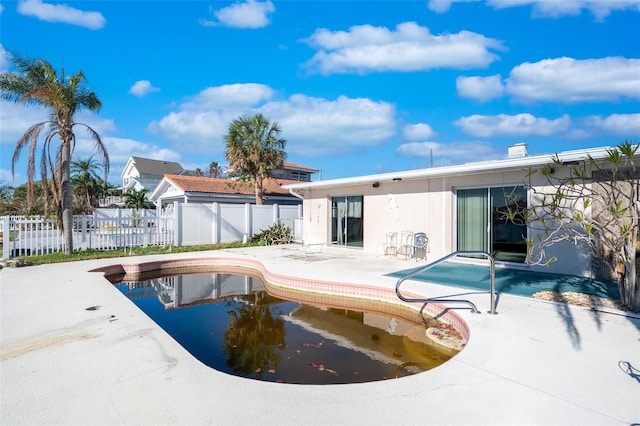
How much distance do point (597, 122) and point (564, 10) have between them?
51.8ft

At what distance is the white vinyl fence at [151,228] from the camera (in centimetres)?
1266

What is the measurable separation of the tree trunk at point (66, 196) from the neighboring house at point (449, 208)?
356 inches

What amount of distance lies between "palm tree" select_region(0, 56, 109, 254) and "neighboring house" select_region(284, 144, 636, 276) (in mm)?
9004

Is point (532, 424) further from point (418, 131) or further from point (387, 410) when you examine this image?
point (418, 131)

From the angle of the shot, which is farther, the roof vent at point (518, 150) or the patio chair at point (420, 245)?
the patio chair at point (420, 245)

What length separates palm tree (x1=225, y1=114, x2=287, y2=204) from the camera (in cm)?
1959

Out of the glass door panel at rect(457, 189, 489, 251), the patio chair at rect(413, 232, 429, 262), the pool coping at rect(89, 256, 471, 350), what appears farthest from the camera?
the patio chair at rect(413, 232, 429, 262)

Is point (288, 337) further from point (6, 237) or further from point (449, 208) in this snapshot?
point (6, 237)

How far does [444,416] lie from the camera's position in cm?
286

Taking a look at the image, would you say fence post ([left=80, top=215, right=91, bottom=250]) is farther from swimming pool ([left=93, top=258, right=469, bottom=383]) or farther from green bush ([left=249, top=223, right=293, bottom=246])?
green bush ([left=249, top=223, right=293, bottom=246])

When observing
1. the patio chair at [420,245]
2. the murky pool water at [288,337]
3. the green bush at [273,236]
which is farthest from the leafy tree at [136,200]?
the patio chair at [420,245]

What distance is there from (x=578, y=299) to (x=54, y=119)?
16.0 meters

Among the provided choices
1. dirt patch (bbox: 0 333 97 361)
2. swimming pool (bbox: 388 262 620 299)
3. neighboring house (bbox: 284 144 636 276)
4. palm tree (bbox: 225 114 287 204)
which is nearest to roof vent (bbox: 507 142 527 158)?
neighboring house (bbox: 284 144 636 276)

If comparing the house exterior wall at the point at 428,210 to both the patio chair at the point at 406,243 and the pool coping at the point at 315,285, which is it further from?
the pool coping at the point at 315,285
